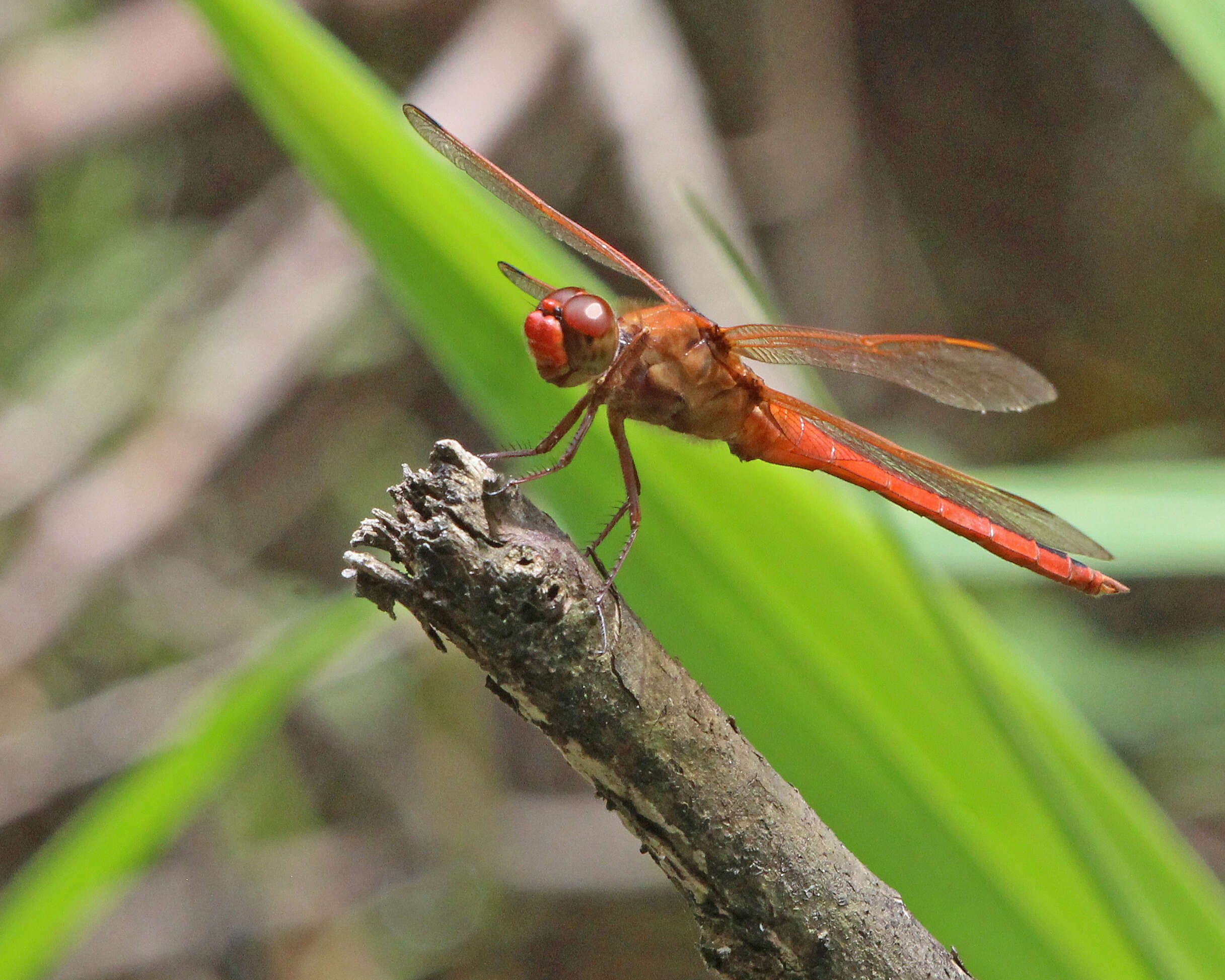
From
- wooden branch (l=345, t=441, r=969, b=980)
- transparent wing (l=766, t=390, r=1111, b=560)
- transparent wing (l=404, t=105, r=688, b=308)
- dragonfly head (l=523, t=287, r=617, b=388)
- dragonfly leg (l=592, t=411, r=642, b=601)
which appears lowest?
wooden branch (l=345, t=441, r=969, b=980)

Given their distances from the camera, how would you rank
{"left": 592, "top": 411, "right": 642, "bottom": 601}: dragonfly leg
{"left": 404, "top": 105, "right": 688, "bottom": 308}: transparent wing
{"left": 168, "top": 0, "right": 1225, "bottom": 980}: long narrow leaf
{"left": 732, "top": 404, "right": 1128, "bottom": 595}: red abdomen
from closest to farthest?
{"left": 168, "top": 0, "right": 1225, "bottom": 980}: long narrow leaf < {"left": 592, "top": 411, "right": 642, "bottom": 601}: dragonfly leg < {"left": 404, "top": 105, "right": 688, "bottom": 308}: transparent wing < {"left": 732, "top": 404, "right": 1128, "bottom": 595}: red abdomen

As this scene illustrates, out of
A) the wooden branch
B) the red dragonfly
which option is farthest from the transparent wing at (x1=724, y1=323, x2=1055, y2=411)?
the wooden branch

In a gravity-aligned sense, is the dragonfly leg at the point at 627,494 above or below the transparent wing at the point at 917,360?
below

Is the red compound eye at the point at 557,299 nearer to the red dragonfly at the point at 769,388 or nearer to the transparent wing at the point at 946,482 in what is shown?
the red dragonfly at the point at 769,388

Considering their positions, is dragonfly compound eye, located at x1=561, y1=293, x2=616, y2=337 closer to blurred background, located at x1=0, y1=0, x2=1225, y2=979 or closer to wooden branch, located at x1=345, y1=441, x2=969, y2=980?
wooden branch, located at x1=345, y1=441, x2=969, y2=980

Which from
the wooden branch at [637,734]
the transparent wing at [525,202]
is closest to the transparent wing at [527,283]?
the transparent wing at [525,202]

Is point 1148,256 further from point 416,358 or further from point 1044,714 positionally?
point 1044,714

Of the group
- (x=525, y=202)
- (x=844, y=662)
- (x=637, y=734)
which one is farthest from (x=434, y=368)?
(x=637, y=734)

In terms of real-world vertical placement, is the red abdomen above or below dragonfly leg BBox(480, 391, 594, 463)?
→ above
